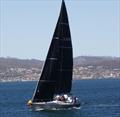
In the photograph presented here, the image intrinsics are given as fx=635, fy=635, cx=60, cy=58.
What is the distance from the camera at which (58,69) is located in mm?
90562

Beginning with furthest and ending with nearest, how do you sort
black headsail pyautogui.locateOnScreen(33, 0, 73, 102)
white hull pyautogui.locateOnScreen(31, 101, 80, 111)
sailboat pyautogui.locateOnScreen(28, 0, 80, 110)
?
black headsail pyautogui.locateOnScreen(33, 0, 73, 102), sailboat pyautogui.locateOnScreen(28, 0, 80, 110), white hull pyautogui.locateOnScreen(31, 101, 80, 111)

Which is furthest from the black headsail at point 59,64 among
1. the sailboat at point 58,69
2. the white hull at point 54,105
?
the white hull at point 54,105

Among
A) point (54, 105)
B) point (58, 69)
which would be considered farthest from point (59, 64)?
point (54, 105)

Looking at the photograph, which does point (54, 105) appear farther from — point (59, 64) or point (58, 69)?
point (59, 64)

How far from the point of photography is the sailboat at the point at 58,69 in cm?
8975

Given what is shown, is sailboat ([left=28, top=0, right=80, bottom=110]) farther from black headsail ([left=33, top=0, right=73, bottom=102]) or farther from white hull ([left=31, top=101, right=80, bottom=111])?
white hull ([left=31, top=101, right=80, bottom=111])

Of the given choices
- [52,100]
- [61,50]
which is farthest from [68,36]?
[52,100]

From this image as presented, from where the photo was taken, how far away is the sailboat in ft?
294

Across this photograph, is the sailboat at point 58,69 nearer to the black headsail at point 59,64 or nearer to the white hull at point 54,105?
the black headsail at point 59,64

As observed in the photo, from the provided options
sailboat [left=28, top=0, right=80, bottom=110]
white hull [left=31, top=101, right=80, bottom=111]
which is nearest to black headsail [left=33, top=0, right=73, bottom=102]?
sailboat [left=28, top=0, right=80, bottom=110]

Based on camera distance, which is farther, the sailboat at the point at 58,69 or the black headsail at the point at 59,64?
the black headsail at the point at 59,64

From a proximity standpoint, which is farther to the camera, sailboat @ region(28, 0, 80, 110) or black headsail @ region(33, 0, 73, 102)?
black headsail @ region(33, 0, 73, 102)

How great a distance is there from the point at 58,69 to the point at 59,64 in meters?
0.73

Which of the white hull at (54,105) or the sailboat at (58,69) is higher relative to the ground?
the sailboat at (58,69)
